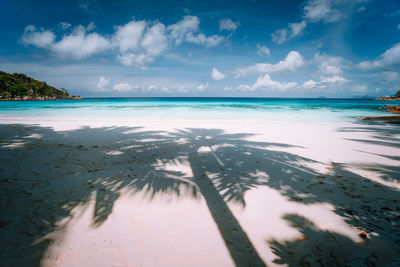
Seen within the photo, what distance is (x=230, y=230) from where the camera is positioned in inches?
118

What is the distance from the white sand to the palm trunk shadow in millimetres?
17

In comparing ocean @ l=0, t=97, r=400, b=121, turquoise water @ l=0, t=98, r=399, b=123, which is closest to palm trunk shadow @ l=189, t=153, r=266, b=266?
ocean @ l=0, t=97, r=400, b=121

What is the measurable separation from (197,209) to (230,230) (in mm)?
797

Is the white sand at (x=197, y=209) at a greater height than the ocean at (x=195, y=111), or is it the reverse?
the ocean at (x=195, y=111)

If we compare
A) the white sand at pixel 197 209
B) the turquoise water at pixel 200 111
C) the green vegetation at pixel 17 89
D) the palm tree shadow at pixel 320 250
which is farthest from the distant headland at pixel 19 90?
the palm tree shadow at pixel 320 250

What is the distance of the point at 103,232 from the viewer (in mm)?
2910

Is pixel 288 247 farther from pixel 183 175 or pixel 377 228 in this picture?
pixel 183 175

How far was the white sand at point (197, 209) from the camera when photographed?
2.55 metres

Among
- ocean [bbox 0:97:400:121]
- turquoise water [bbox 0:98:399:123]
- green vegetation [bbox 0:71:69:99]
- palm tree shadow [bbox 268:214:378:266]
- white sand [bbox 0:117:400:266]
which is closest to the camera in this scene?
palm tree shadow [bbox 268:214:378:266]

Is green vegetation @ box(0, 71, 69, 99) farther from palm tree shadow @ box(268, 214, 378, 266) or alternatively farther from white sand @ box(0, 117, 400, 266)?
palm tree shadow @ box(268, 214, 378, 266)

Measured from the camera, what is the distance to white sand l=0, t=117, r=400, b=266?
8.36 feet

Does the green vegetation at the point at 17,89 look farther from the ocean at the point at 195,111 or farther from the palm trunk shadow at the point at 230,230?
the palm trunk shadow at the point at 230,230

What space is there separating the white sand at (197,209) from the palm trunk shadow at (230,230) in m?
0.02

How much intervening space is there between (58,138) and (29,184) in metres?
5.85
